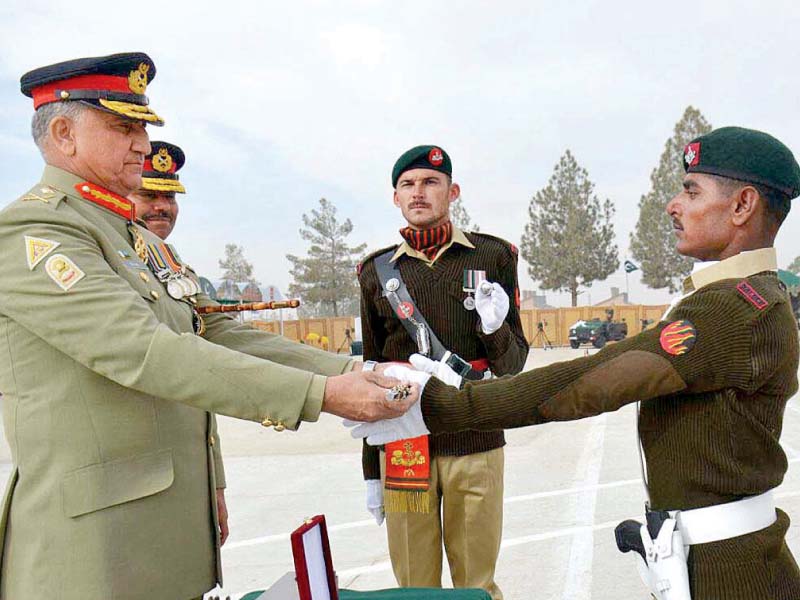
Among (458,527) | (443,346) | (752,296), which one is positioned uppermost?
(752,296)

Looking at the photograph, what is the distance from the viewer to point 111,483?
1863 millimetres

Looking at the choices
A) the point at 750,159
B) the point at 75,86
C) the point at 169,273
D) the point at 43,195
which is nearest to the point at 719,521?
the point at 750,159

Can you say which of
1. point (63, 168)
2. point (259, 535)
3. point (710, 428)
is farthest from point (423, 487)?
→ point (259, 535)

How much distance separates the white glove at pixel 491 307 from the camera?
319cm

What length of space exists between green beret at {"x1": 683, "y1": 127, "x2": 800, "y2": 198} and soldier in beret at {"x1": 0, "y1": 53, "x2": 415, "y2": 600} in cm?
113

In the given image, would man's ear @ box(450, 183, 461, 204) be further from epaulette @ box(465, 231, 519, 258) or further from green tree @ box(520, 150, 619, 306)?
green tree @ box(520, 150, 619, 306)

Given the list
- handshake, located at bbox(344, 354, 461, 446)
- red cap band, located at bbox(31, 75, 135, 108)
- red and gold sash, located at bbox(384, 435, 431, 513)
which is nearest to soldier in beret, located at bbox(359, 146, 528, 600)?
red and gold sash, located at bbox(384, 435, 431, 513)

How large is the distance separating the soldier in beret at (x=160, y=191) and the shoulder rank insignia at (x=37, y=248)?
2.04 metres

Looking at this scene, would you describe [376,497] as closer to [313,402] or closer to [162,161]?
[313,402]

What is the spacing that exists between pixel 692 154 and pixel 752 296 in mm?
506

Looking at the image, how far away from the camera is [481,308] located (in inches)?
127

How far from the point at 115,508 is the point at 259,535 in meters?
3.85

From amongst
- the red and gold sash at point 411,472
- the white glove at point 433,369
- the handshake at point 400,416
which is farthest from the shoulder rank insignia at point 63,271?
the red and gold sash at point 411,472

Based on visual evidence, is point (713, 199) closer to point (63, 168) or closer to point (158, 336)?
point (158, 336)
